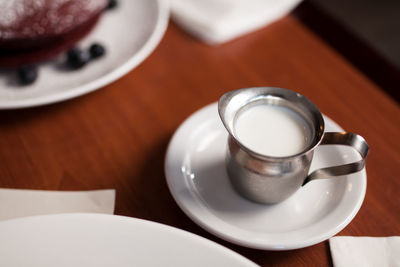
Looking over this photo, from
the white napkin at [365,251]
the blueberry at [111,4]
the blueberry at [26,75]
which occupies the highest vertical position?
the blueberry at [111,4]

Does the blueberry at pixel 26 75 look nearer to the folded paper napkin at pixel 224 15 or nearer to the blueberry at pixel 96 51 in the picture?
the blueberry at pixel 96 51

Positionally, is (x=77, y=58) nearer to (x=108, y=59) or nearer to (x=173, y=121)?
(x=108, y=59)

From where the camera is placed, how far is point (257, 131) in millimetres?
502

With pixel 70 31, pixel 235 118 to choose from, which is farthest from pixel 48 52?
pixel 235 118

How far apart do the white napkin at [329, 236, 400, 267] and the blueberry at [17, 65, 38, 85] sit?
52 cm

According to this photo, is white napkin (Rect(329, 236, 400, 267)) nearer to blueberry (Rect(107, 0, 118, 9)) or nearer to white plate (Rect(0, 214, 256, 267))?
white plate (Rect(0, 214, 256, 267))

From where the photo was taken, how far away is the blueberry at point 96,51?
719 millimetres

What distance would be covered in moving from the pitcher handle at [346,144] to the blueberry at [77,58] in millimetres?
429

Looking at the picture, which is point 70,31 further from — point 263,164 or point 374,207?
point 374,207

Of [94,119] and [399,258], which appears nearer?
[399,258]

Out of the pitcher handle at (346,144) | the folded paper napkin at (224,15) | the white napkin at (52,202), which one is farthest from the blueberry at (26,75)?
the pitcher handle at (346,144)

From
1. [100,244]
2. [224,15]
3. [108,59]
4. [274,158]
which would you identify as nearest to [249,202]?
[274,158]

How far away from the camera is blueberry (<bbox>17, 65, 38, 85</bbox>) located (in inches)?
26.4

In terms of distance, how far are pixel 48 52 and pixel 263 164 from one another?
445mm
